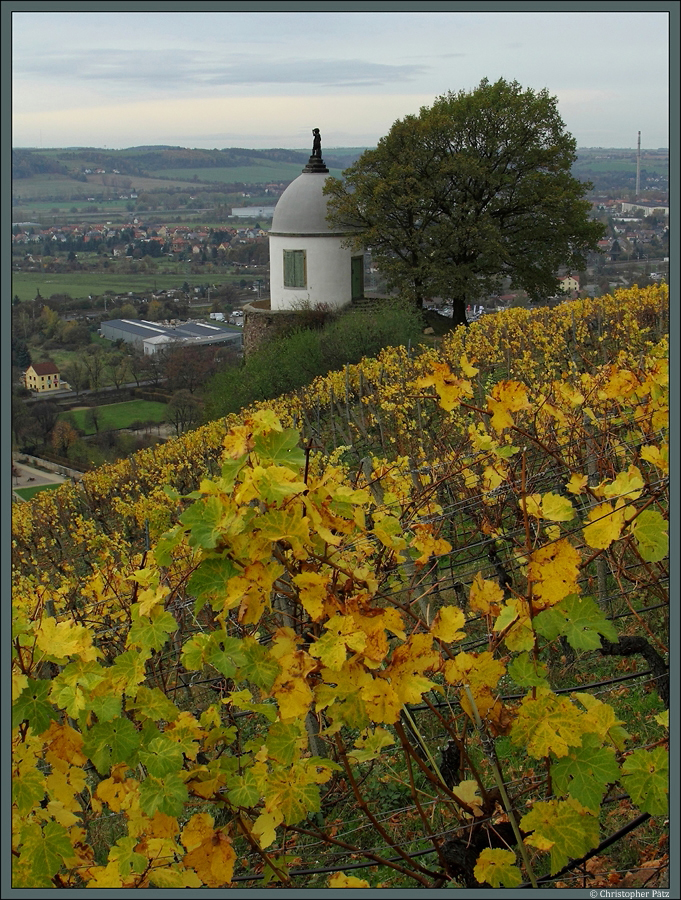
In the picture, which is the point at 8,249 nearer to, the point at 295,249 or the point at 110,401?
the point at 295,249

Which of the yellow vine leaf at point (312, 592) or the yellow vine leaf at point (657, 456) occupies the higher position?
the yellow vine leaf at point (657, 456)

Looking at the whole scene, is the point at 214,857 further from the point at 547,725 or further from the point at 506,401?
the point at 506,401

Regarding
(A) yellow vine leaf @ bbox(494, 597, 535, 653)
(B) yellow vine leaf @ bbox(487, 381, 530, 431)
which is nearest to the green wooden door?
(B) yellow vine leaf @ bbox(487, 381, 530, 431)

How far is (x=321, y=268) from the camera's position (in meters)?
25.4

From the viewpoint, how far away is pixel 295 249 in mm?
25516

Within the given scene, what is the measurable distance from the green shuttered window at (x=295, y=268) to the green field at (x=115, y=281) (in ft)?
39.0

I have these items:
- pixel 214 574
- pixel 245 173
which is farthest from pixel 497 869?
pixel 245 173

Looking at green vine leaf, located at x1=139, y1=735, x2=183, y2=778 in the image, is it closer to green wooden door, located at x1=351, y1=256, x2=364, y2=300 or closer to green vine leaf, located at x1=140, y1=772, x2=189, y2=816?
green vine leaf, located at x1=140, y1=772, x2=189, y2=816

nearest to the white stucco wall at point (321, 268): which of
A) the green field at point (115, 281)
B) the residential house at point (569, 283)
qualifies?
the residential house at point (569, 283)

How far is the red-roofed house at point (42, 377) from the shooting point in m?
25.0

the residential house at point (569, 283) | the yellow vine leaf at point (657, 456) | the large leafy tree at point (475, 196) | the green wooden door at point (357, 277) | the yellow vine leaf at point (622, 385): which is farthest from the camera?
the residential house at point (569, 283)

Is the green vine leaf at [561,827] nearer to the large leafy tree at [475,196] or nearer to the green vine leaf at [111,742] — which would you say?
the green vine leaf at [111,742]

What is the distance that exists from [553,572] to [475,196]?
23052mm

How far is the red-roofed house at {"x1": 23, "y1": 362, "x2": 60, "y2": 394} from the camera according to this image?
25.0 meters
